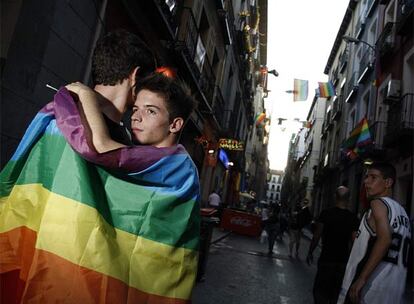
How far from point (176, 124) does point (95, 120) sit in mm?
411

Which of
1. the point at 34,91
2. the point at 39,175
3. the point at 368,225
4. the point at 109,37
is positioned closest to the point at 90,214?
the point at 39,175

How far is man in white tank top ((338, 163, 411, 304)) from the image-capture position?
9.03ft

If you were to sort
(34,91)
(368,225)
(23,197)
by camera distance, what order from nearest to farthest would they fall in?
(23,197) < (368,225) < (34,91)

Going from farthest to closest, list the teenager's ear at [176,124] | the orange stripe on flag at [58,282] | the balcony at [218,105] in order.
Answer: the balcony at [218,105] < the teenager's ear at [176,124] < the orange stripe on flag at [58,282]

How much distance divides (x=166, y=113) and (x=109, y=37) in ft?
1.25

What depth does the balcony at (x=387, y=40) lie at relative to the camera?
49.9ft

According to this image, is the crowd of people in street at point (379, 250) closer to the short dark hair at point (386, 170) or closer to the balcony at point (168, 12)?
the short dark hair at point (386, 170)

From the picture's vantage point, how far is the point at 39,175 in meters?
1.44

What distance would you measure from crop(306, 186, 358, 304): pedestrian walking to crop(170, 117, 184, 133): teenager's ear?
126 inches

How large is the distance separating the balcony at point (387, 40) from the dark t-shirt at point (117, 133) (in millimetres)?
15725

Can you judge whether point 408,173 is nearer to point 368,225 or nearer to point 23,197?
point 368,225

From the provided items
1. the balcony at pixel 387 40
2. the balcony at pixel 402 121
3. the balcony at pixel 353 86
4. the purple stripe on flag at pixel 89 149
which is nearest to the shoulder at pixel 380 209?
the purple stripe on flag at pixel 89 149

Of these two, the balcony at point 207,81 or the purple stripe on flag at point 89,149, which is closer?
the purple stripe on flag at point 89,149

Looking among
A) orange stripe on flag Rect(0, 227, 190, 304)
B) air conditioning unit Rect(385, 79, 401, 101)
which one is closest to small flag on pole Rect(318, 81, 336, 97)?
air conditioning unit Rect(385, 79, 401, 101)
